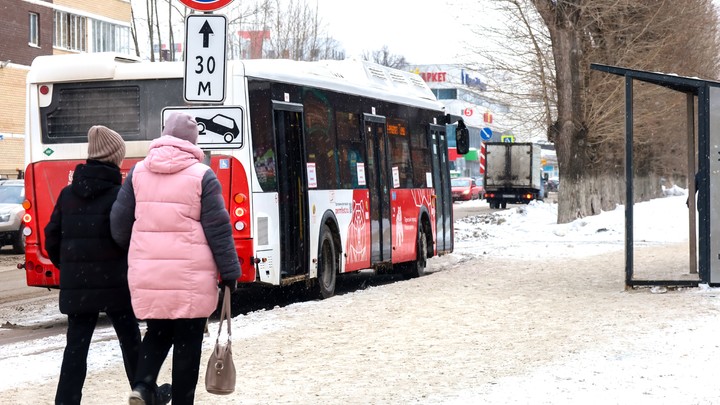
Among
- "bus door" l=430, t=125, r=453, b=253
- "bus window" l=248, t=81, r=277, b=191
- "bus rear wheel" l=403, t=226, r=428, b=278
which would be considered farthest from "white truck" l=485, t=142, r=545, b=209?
"bus window" l=248, t=81, r=277, b=191

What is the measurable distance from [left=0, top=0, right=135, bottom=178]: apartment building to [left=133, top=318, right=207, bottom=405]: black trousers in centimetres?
4905

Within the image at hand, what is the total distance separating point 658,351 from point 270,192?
226 inches

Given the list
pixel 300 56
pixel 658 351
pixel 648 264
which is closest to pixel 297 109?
pixel 658 351

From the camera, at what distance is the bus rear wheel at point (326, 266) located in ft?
55.0

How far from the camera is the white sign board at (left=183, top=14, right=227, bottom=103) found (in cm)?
1119

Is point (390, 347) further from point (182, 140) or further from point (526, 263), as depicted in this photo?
point (526, 263)

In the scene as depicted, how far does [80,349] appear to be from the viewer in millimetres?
7605

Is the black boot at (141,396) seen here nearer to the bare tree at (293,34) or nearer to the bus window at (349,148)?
the bus window at (349,148)

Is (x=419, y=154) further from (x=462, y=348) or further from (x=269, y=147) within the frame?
(x=462, y=348)

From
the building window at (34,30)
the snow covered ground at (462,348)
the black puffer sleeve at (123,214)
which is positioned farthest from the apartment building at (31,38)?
the black puffer sleeve at (123,214)

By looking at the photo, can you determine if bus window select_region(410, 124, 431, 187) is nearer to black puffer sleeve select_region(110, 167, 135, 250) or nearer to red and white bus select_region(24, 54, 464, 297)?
red and white bus select_region(24, 54, 464, 297)

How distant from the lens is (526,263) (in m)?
22.6

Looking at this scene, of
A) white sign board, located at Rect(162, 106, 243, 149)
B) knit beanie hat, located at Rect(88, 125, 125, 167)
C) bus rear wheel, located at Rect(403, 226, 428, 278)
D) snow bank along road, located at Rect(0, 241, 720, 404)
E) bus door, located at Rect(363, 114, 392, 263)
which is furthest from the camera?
bus rear wheel, located at Rect(403, 226, 428, 278)

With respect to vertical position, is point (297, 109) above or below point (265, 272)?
above
